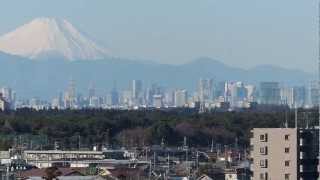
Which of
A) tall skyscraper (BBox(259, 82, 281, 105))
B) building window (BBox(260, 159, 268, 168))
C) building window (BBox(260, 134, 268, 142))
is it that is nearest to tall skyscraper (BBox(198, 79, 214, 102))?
tall skyscraper (BBox(259, 82, 281, 105))

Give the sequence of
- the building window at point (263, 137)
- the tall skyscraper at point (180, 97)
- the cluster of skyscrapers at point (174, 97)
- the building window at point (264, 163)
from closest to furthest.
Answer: the building window at point (264, 163) < the building window at point (263, 137) < the cluster of skyscrapers at point (174, 97) < the tall skyscraper at point (180, 97)

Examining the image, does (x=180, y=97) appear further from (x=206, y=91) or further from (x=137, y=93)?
(x=137, y=93)

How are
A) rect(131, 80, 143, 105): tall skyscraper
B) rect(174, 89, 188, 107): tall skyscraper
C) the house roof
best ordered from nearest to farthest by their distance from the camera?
the house roof
rect(174, 89, 188, 107): tall skyscraper
rect(131, 80, 143, 105): tall skyscraper

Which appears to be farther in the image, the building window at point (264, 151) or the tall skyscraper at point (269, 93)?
the tall skyscraper at point (269, 93)

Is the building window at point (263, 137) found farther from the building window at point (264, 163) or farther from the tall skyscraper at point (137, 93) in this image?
the tall skyscraper at point (137, 93)

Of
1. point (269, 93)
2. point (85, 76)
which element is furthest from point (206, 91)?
point (85, 76)

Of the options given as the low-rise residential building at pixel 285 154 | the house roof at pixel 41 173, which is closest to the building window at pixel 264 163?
the low-rise residential building at pixel 285 154

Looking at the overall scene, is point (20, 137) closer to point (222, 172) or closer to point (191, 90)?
point (222, 172)

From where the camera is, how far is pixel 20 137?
48969mm

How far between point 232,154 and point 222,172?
36.3 ft

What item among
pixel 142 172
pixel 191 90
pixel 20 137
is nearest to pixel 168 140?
pixel 20 137

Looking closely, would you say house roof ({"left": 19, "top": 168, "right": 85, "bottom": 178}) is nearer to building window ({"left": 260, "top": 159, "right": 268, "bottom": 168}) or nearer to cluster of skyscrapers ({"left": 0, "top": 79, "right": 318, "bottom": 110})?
building window ({"left": 260, "top": 159, "right": 268, "bottom": 168})

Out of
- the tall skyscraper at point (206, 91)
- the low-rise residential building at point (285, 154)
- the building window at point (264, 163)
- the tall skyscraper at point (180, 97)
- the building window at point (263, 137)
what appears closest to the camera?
the low-rise residential building at point (285, 154)

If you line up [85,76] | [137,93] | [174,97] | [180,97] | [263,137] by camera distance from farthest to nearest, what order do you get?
1. [85,76]
2. [137,93]
3. [180,97]
4. [174,97]
5. [263,137]
